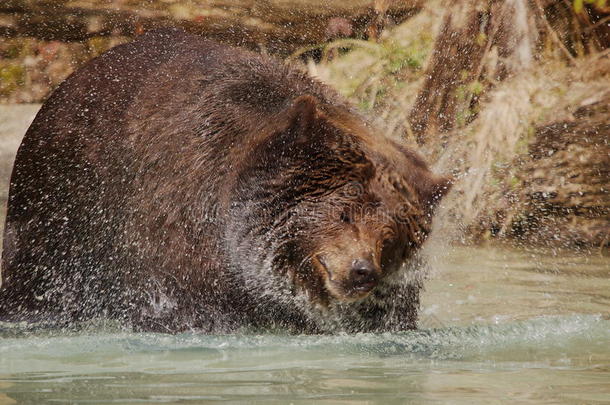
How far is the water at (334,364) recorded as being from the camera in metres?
4.32

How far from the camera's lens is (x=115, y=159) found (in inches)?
243

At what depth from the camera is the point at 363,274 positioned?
16.6 feet

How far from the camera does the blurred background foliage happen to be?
9.78m

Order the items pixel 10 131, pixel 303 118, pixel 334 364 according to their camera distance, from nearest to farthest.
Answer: pixel 334 364 < pixel 303 118 < pixel 10 131

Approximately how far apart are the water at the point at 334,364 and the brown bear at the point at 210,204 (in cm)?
21

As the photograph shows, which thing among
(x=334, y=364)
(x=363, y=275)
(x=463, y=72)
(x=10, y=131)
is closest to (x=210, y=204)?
(x=363, y=275)

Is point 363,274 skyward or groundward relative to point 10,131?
groundward

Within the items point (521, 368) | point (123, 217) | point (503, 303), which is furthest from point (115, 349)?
point (503, 303)

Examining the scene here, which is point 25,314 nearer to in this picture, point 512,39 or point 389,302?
point 389,302

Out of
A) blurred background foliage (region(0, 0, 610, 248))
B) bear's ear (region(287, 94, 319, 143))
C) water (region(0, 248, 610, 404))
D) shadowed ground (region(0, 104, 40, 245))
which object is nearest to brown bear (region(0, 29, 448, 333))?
bear's ear (region(287, 94, 319, 143))

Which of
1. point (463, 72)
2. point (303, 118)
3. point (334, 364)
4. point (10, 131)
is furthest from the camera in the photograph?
point (10, 131)

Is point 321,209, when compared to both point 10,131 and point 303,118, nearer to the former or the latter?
point 303,118

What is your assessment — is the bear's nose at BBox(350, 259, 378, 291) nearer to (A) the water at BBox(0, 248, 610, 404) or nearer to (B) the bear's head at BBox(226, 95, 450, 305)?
(B) the bear's head at BBox(226, 95, 450, 305)

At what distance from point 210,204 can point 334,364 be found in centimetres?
113
